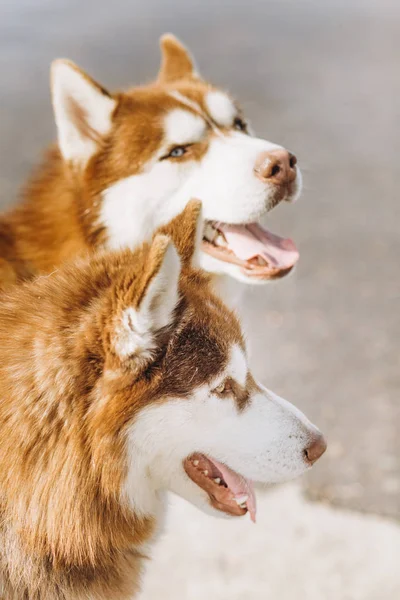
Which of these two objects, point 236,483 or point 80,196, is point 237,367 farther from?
point 80,196

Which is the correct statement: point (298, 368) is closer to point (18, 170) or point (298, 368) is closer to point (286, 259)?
point (286, 259)

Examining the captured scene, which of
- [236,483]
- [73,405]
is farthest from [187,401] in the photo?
[236,483]

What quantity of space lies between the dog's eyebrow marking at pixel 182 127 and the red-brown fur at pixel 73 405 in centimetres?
122

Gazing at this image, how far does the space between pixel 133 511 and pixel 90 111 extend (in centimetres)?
186

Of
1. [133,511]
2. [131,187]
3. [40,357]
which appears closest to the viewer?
[40,357]

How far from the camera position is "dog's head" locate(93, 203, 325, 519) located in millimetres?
1845

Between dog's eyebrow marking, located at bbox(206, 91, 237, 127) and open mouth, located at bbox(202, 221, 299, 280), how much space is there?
523 mm

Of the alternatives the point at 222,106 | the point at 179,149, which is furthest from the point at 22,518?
the point at 222,106

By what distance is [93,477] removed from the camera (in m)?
1.92

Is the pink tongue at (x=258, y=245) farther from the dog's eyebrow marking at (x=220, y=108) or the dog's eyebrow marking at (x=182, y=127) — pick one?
the dog's eyebrow marking at (x=220, y=108)

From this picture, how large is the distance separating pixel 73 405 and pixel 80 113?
5.73 ft

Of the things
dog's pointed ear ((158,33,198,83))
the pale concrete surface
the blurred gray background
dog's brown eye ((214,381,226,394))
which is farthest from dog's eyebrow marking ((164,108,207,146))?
the blurred gray background

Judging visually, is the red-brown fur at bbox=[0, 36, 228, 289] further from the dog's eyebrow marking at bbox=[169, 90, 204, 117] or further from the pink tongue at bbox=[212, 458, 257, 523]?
the pink tongue at bbox=[212, 458, 257, 523]

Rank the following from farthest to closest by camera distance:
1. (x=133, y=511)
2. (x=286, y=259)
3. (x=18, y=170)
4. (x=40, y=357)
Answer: (x=18, y=170)
(x=286, y=259)
(x=133, y=511)
(x=40, y=357)
